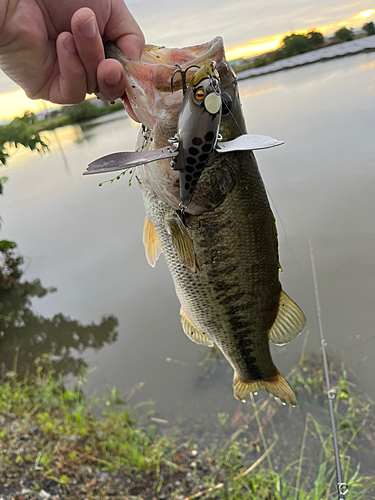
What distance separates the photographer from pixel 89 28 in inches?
47.2

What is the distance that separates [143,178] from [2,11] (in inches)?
34.0

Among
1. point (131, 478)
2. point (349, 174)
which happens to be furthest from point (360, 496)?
point (349, 174)

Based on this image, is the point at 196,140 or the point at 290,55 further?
the point at 290,55

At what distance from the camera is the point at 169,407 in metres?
4.27

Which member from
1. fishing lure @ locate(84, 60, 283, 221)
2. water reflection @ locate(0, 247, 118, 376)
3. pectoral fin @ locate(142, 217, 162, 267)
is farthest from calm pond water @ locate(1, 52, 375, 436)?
fishing lure @ locate(84, 60, 283, 221)

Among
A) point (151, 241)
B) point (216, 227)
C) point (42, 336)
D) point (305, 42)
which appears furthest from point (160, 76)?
point (305, 42)

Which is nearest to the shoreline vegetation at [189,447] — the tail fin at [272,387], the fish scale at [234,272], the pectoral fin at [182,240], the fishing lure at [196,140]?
the tail fin at [272,387]

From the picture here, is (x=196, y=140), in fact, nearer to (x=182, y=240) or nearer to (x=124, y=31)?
(x=182, y=240)

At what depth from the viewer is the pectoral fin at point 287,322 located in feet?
5.65

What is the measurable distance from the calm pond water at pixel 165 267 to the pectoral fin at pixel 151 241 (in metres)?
2.46

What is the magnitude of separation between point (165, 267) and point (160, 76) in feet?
19.3

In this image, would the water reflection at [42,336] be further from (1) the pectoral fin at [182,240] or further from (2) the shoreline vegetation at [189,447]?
(1) the pectoral fin at [182,240]

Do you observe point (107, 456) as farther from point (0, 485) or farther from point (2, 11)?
point (2, 11)

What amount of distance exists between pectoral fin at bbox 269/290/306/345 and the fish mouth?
3.39 ft
